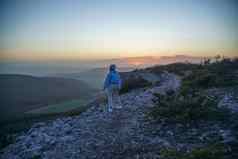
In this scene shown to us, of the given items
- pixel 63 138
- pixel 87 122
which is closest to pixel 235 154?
pixel 63 138

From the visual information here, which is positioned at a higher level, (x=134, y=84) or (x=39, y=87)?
(x=134, y=84)

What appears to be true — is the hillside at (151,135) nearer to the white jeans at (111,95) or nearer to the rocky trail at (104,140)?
the rocky trail at (104,140)

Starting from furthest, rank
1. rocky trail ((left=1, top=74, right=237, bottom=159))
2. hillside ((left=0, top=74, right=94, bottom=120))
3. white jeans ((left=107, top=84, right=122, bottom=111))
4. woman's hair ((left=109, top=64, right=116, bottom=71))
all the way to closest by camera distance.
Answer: hillside ((left=0, top=74, right=94, bottom=120))
white jeans ((left=107, top=84, right=122, bottom=111))
woman's hair ((left=109, top=64, right=116, bottom=71))
rocky trail ((left=1, top=74, right=237, bottom=159))

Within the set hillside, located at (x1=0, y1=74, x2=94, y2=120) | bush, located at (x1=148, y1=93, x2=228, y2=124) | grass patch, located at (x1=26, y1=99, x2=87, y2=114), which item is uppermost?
bush, located at (x1=148, y1=93, x2=228, y2=124)

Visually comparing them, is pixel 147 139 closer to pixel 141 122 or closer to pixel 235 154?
pixel 141 122

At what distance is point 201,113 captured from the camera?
7.91 meters

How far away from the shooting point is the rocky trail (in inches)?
251

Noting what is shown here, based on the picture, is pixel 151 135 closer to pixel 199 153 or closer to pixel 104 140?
pixel 104 140

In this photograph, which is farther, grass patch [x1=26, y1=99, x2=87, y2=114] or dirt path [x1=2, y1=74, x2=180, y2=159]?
grass patch [x1=26, y1=99, x2=87, y2=114]

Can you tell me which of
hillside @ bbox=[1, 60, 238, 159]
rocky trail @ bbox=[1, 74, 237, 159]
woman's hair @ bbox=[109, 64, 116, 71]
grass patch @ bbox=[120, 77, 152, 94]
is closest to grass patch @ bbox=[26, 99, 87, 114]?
grass patch @ bbox=[120, 77, 152, 94]

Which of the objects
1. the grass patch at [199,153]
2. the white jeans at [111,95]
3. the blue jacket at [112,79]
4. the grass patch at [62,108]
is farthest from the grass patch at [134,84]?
the grass patch at [199,153]

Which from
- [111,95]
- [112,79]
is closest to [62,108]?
[111,95]

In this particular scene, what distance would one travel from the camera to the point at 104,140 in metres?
7.16

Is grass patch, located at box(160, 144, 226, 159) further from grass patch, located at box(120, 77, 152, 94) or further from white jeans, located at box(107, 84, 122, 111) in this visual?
grass patch, located at box(120, 77, 152, 94)
